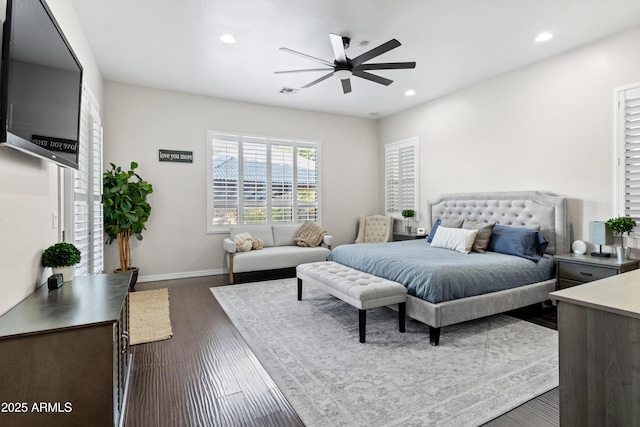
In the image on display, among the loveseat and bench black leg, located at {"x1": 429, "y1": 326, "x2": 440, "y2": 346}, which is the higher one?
the loveseat

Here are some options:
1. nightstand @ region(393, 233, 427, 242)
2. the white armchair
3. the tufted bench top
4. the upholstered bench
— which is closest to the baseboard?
the tufted bench top

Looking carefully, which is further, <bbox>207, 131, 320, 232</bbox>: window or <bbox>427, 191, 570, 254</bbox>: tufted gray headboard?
<bbox>207, 131, 320, 232</bbox>: window

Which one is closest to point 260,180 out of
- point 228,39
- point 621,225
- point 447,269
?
point 228,39

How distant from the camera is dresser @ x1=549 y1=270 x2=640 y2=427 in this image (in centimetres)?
131

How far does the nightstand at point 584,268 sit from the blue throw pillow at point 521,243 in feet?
0.76

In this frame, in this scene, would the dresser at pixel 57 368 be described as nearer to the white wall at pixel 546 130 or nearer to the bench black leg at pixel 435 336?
the bench black leg at pixel 435 336

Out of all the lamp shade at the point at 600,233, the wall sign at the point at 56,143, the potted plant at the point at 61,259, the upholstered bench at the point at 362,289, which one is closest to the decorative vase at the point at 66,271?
the potted plant at the point at 61,259

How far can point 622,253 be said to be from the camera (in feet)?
11.6

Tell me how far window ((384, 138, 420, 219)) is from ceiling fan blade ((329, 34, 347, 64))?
3285 mm

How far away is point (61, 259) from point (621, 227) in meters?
5.00

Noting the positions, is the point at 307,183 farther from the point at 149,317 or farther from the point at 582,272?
the point at 582,272

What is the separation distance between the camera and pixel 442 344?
9.55 ft

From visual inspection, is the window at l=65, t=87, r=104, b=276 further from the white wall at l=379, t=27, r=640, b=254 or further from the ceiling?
the white wall at l=379, t=27, r=640, b=254

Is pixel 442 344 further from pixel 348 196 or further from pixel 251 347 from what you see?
pixel 348 196
